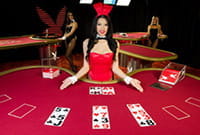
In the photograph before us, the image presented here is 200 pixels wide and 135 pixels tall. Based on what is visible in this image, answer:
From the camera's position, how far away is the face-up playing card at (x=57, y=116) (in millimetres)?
1241

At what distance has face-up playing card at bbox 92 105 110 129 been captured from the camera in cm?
122

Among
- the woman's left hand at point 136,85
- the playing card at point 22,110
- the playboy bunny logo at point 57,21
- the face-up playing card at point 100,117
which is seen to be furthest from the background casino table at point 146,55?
the playboy bunny logo at point 57,21

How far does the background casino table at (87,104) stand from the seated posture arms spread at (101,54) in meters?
0.15

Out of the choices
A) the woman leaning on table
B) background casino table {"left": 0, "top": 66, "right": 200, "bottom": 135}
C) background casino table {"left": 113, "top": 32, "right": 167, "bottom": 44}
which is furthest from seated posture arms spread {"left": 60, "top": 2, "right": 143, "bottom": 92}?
background casino table {"left": 113, "top": 32, "right": 167, "bottom": 44}

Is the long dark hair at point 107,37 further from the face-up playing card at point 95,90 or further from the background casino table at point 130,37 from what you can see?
the background casino table at point 130,37

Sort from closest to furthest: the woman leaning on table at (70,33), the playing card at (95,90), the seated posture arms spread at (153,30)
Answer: the playing card at (95,90)
the woman leaning on table at (70,33)
the seated posture arms spread at (153,30)

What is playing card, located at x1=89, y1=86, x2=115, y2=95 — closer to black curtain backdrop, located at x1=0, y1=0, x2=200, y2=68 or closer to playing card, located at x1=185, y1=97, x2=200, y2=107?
playing card, located at x1=185, y1=97, x2=200, y2=107

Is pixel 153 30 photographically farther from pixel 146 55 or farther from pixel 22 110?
pixel 22 110

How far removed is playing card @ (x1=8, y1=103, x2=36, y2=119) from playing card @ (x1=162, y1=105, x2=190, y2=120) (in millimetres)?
1097

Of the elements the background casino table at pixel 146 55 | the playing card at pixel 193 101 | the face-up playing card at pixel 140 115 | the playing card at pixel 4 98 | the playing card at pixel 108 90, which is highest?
the background casino table at pixel 146 55

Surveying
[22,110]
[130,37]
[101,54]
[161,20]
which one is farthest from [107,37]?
[161,20]

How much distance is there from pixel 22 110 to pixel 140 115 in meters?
0.94

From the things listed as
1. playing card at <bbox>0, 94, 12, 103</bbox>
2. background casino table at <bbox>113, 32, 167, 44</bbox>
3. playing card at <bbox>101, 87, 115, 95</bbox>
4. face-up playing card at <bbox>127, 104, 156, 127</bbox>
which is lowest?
face-up playing card at <bbox>127, 104, 156, 127</bbox>

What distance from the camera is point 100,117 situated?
1311 mm
